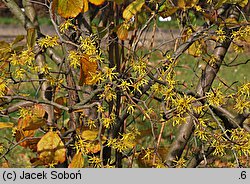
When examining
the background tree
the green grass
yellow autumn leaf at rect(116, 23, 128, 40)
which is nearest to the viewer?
the background tree

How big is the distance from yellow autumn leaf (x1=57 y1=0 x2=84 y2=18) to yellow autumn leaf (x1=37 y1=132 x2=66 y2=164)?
1.35 ft

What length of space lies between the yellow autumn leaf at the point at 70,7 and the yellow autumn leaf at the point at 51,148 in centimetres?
41

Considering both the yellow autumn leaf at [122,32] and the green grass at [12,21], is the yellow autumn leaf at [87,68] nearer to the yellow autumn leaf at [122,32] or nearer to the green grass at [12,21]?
the yellow autumn leaf at [122,32]

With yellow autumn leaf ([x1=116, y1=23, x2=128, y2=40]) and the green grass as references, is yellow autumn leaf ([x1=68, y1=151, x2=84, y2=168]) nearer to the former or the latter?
yellow autumn leaf ([x1=116, y1=23, x2=128, y2=40])

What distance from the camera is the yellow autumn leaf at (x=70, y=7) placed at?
1.79 metres

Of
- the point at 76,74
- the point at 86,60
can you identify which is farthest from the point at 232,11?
the point at 86,60

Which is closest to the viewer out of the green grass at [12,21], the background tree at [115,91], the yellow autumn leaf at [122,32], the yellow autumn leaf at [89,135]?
the background tree at [115,91]

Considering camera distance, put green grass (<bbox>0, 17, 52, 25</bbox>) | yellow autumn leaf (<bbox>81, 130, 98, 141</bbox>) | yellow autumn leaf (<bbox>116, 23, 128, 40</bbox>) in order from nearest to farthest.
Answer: yellow autumn leaf (<bbox>81, 130, 98, 141</bbox>)
yellow autumn leaf (<bbox>116, 23, 128, 40</bbox>)
green grass (<bbox>0, 17, 52, 25</bbox>)

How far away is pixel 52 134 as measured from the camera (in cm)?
190

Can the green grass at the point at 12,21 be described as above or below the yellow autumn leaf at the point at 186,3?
below

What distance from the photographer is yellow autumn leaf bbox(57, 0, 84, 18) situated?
1.79m

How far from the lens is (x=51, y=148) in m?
1.90

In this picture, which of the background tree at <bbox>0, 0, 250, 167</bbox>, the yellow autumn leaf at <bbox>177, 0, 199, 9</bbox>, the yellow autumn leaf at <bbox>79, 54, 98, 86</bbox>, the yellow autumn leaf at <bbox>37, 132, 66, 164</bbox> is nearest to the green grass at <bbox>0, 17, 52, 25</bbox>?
the background tree at <bbox>0, 0, 250, 167</bbox>

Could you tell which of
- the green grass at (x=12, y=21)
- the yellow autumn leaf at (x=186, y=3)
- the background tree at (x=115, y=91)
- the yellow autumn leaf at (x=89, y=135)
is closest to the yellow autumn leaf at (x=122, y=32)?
the background tree at (x=115, y=91)
